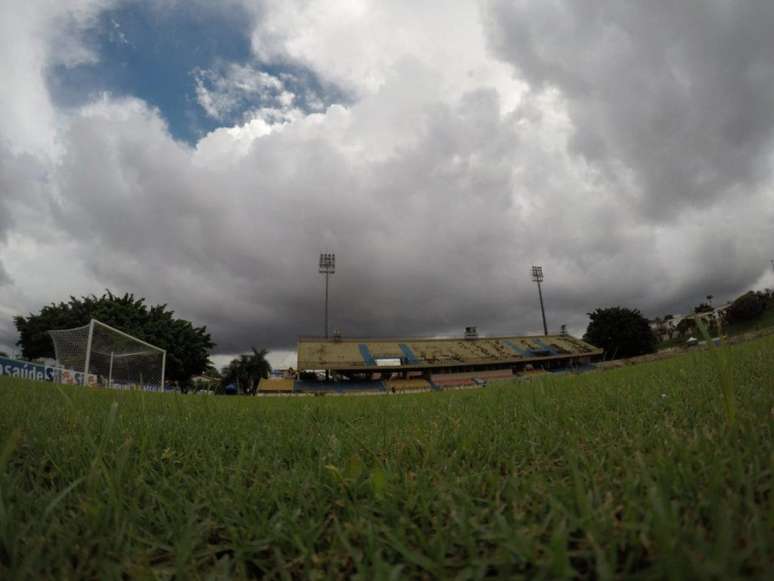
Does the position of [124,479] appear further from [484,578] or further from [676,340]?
[676,340]

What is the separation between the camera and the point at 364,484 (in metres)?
1.12

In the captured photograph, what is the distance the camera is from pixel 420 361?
51219 mm

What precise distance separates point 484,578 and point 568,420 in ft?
4.08

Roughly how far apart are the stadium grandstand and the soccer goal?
22526 millimetres

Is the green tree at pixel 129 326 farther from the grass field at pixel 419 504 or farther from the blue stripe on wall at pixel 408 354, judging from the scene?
the grass field at pixel 419 504

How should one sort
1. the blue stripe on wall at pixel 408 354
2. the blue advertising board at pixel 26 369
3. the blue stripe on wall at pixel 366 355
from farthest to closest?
the blue stripe on wall at pixel 408 354 → the blue stripe on wall at pixel 366 355 → the blue advertising board at pixel 26 369

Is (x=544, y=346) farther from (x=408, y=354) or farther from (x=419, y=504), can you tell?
(x=419, y=504)

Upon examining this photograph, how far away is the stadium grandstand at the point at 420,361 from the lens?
46.7 metres

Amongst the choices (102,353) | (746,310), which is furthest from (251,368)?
(746,310)

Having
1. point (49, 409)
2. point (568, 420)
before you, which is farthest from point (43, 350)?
point (568, 420)

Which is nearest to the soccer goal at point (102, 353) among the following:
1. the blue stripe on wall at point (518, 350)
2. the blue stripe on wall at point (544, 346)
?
the blue stripe on wall at point (518, 350)

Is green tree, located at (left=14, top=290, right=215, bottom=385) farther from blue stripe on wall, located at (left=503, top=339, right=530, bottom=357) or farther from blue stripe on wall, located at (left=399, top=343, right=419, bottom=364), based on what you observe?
blue stripe on wall, located at (left=503, top=339, right=530, bottom=357)

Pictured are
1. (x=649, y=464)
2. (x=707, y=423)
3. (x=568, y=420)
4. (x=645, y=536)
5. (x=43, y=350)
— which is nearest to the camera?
(x=645, y=536)

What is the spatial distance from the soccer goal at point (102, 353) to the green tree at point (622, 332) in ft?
199
